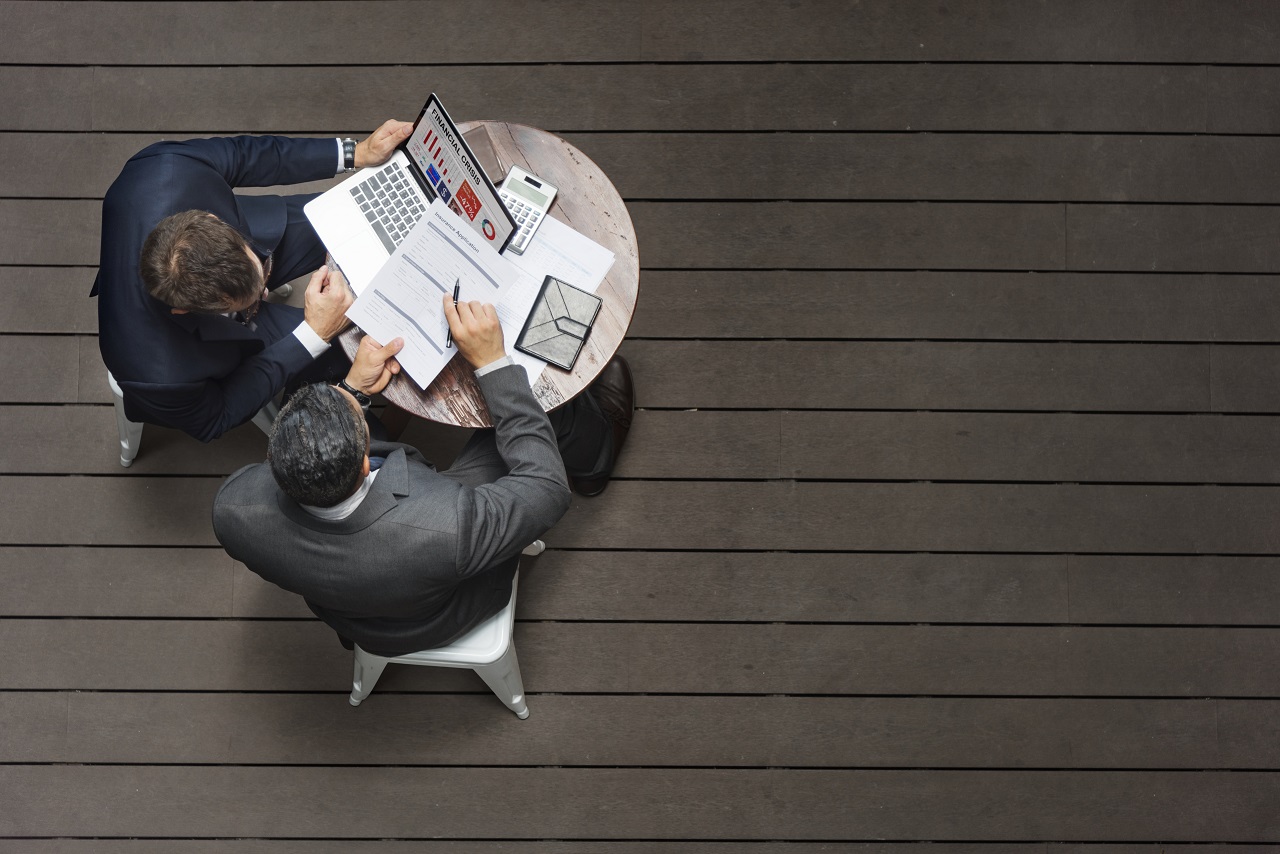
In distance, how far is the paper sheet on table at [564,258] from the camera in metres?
1.81

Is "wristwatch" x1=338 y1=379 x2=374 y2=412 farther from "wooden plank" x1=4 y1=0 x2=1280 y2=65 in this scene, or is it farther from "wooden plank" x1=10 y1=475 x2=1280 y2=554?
"wooden plank" x1=4 y1=0 x2=1280 y2=65

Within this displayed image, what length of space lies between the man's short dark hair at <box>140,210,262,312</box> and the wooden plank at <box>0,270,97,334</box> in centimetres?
95

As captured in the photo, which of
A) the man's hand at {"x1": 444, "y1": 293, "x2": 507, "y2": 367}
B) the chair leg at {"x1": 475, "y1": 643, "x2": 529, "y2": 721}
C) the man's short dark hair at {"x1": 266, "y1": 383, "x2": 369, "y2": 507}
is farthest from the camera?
the chair leg at {"x1": 475, "y1": 643, "x2": 529, "y2": 721}

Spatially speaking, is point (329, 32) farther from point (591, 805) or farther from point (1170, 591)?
point (1170, 591)

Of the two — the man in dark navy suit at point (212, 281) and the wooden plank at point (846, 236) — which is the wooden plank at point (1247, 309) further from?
the man in dark navy suit at point (212, 281)

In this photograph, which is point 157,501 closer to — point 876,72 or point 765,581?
point 765,581

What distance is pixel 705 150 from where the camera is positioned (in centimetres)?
245

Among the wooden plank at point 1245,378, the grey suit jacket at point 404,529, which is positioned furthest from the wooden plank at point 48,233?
the wooden plank at point 1245,378

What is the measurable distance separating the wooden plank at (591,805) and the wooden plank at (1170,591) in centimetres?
42

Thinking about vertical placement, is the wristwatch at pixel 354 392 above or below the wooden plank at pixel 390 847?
above

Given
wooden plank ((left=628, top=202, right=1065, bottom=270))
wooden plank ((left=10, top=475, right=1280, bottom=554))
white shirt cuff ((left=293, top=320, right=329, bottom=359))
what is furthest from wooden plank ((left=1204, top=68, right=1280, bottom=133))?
white shirt cuff ((left=293, top=320, right=329, bottom=359))

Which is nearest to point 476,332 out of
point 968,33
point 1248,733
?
point 968,33

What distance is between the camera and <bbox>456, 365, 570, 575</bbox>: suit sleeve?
155cm

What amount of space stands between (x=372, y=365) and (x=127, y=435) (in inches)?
34.1
